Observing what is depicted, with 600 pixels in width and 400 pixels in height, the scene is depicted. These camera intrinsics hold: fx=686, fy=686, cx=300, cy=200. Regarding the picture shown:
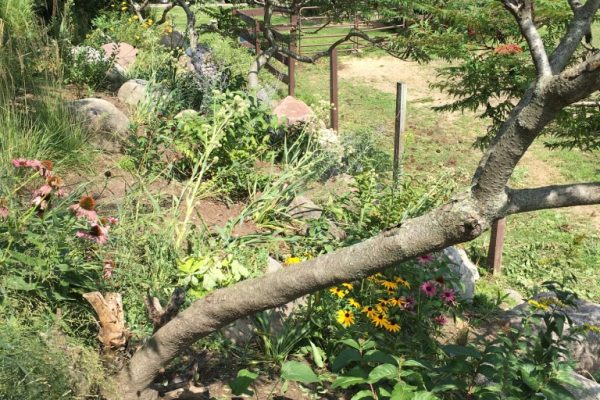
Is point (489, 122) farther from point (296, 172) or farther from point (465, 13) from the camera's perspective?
point (296, 172)

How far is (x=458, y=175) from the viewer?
20.6ft

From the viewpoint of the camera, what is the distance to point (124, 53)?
11.0m

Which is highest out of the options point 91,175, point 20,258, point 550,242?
point 20,258

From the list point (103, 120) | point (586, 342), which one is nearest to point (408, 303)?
point (586, 342)

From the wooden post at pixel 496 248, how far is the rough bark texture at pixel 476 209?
372 centimetres

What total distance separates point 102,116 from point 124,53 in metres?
4.90

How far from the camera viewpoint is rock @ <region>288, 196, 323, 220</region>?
570 centimetres

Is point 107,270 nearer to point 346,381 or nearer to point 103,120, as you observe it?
point 346,381

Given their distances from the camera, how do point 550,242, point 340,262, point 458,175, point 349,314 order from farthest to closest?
point 550,242, point 458,175, point 349,314, point 340,262

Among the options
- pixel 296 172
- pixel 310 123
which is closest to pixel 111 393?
pixel 296 172

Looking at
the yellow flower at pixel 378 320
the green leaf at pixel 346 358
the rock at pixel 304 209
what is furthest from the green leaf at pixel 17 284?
the rock at pixel 304 209

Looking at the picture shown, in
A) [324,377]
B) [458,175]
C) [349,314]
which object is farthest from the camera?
[458,175]

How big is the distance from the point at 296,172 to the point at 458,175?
5.33 feet

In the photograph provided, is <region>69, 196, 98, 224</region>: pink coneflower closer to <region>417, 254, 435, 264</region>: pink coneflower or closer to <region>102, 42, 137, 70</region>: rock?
<region>417, 254, 435, 264</region>: pink coneflower
